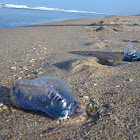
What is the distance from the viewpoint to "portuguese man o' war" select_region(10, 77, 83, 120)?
1.39 m

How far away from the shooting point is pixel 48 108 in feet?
4.59

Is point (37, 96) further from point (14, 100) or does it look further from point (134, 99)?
point (134, 99)

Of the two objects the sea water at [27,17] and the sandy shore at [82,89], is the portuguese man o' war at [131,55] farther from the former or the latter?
the sea water at [27,17]

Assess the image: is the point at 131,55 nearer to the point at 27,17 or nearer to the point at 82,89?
the point at 82,89

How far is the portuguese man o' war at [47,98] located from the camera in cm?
139

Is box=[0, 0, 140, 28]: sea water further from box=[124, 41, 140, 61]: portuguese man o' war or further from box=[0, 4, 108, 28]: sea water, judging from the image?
box=[124, 41, 140, 61]: portuguese man o' war

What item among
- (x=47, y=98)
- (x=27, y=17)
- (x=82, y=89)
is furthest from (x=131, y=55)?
(x=27, y=17)

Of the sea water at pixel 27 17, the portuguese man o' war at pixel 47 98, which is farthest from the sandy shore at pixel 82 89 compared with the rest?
the sea water at pixel 27 17

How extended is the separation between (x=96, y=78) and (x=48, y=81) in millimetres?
771

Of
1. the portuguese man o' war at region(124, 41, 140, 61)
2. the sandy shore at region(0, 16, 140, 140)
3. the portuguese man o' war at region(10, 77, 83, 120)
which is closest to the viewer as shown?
the sandy shore at region(0, 16, 140, 140)

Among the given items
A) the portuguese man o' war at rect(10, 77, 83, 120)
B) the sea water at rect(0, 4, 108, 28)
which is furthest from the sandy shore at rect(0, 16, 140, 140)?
the sea water at rect(0, 4, 108, 28)

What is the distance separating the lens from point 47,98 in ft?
4.62

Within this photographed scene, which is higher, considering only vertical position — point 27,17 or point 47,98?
point 27,17

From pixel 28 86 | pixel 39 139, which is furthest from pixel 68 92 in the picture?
pixel 39 139
